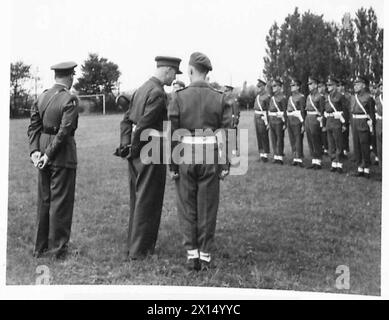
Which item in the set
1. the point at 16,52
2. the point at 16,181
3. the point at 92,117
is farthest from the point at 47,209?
the point at 16,52

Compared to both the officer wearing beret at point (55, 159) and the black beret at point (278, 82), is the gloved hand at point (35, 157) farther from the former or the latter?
the black beret at point (278, 82)

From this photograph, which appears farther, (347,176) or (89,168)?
(89,168)

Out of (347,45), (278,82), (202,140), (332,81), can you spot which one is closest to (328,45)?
(347,45)

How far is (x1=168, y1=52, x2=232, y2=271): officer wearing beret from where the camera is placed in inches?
232

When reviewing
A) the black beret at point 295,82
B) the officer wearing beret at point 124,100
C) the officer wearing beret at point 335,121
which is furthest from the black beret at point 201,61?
the officer wearing beret at point 335,121

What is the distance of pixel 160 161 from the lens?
20.1 ft

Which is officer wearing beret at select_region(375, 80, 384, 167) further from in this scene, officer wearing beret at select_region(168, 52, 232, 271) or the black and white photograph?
officer wearing beret at select_region(168, 52, 232, 271)

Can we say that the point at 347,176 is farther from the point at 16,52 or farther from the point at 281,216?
the point at 16,52

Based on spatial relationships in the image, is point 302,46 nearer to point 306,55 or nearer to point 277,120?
point 306,55

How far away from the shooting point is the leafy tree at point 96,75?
662 cm

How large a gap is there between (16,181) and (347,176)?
390 cm

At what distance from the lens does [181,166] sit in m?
5.96

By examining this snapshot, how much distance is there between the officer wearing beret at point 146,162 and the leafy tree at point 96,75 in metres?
0.74

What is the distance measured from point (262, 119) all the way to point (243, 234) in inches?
118
